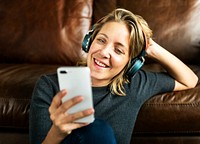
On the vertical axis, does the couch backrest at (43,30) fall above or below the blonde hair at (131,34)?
below

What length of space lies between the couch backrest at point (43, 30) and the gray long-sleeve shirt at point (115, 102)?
619mm

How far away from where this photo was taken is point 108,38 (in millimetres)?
1138

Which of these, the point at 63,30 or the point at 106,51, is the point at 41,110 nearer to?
the point at 106,51

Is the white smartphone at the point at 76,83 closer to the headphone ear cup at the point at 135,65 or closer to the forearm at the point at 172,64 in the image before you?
the headphone ear cup at the point at 135,65

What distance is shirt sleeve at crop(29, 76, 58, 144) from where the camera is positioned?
1.08 m

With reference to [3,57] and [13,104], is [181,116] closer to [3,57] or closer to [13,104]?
[13,104]

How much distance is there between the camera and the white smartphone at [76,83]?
883 mm

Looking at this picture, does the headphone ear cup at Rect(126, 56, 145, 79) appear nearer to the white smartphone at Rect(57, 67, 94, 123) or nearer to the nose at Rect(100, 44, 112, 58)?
the nose at Rect(100, 44, 112, 58)

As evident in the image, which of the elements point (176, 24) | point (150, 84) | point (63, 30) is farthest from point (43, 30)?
point (150, 84)

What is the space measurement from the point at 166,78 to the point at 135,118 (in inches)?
7.4

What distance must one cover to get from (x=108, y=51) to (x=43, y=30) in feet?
2.50

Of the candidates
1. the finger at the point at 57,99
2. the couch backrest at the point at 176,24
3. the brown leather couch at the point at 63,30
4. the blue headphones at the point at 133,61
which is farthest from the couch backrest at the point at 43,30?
the finger at the point at 57,99

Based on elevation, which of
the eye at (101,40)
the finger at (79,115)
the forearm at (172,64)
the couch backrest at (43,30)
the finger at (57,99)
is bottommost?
the couch backrest at (43,30)

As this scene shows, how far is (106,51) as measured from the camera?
1.11 meters
